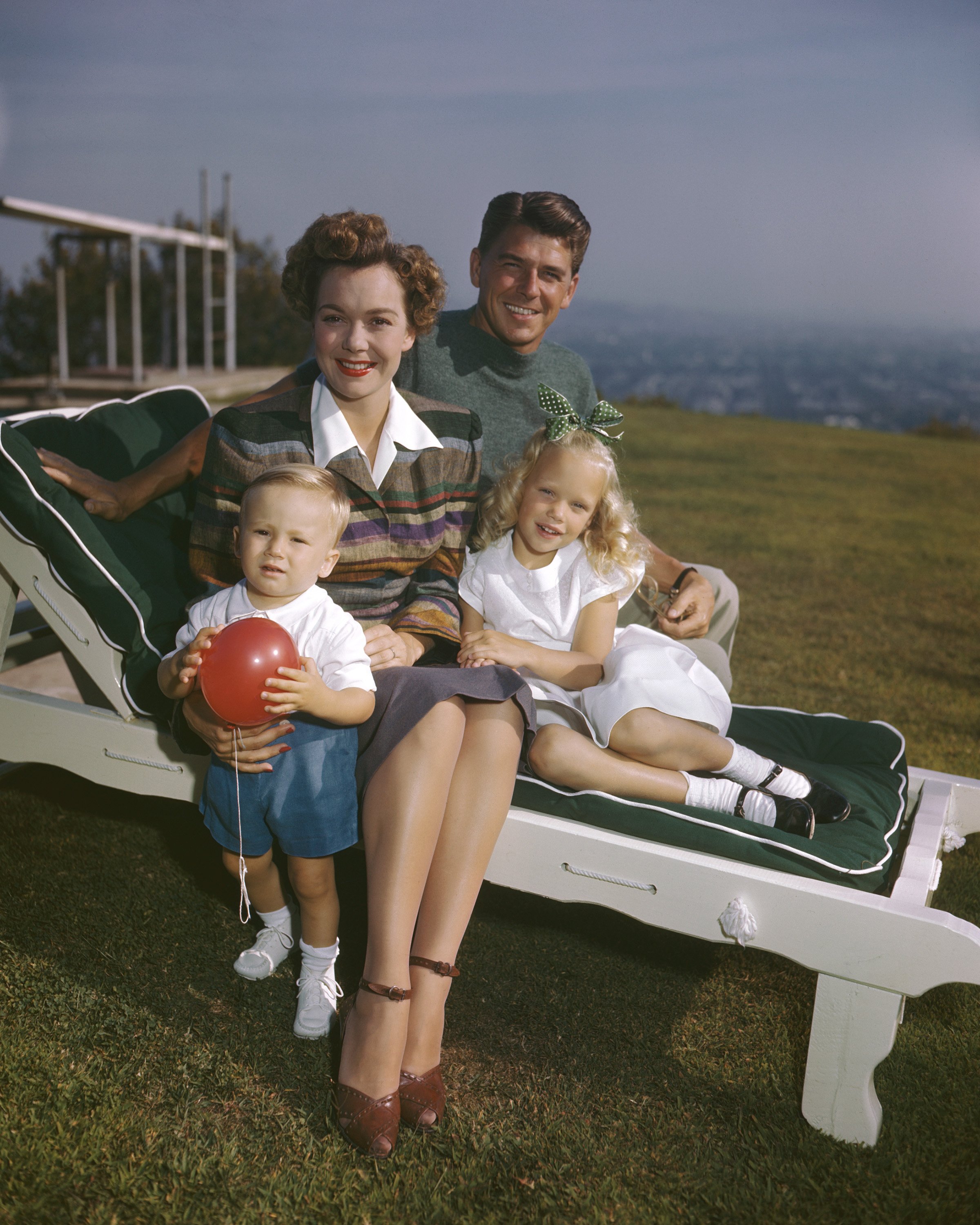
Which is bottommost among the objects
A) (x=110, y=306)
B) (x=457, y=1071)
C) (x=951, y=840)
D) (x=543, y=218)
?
(x=457, y=1071)

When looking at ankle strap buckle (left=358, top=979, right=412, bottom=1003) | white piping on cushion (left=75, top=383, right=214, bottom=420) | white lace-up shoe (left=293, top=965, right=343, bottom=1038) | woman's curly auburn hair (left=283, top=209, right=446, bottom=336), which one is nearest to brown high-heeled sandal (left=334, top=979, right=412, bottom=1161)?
ankle strap buckle (left=358, top=979, right=412, bottom=1003)

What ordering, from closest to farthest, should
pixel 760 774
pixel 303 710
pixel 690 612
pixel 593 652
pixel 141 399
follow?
pixel 303 710
pixel 760 774
pixel 593 652
pixel 690 612
pixel 141 399

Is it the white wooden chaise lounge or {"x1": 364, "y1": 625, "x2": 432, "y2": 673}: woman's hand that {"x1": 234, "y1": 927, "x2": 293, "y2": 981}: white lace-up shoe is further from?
{"x1": 364, "y1": 625, "x2": 432, "y2": 673}: woman's hand

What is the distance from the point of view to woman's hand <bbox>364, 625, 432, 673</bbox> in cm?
230

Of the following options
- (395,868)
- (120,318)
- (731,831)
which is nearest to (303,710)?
(395,868)

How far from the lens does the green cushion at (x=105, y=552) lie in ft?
7.88

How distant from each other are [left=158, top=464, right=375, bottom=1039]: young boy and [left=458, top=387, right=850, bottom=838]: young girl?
379 millimetres

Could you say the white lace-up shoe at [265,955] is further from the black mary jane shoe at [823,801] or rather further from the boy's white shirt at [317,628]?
the black mary jane shoe at [823,801]

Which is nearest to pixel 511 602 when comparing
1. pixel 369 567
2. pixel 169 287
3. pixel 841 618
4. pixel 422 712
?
pixel 369 567

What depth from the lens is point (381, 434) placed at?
2441 mm

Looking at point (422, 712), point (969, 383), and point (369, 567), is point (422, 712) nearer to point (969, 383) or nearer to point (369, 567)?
point (369, 567)

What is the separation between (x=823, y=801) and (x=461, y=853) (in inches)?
36.5

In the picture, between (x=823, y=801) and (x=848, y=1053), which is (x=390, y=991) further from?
(x=823, y=801)

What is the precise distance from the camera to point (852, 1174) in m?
1.88
